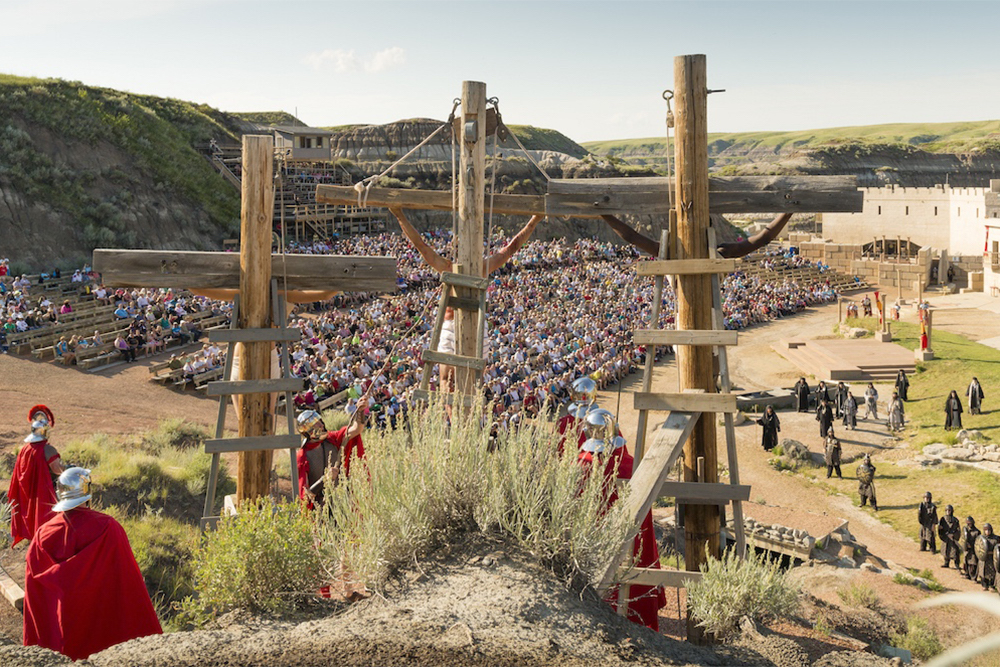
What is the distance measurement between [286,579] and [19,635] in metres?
2.73

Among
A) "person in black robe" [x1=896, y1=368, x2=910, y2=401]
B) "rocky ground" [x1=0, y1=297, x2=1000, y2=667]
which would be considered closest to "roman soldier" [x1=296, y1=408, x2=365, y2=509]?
"rocky ground" [x1=0, y1=297, x2=1000, y2=667]

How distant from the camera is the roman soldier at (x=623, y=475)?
5605 millimetres

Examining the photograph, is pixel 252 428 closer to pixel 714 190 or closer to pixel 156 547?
pixel 156 547

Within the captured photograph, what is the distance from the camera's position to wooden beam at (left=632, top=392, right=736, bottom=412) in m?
5.74

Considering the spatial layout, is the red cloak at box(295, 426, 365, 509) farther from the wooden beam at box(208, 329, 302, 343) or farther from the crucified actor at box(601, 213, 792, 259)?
the crucified actor at box(601, 213, 792, 259)

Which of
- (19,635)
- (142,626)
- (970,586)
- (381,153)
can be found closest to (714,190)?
(142,626)

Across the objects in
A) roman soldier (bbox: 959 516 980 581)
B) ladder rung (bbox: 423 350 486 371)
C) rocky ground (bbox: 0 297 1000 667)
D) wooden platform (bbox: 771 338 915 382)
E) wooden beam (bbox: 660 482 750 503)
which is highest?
ladder rung (bbox: 423 350 486 371)

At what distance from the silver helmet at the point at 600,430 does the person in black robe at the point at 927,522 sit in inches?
421

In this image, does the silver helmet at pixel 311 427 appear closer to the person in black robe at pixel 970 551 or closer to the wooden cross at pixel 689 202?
the wooden cross at pixel 689 202

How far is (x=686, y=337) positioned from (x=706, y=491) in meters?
1.06

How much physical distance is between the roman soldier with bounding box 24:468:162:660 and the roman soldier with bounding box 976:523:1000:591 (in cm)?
1225

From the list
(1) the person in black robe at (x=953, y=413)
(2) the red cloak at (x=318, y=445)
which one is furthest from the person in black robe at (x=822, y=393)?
(2) the red cloak at (x=318, y=445)

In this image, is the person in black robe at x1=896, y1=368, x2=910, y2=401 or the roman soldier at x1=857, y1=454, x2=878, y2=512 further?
the person in black robe at x1=896, y1=368, x2=910, y2=401

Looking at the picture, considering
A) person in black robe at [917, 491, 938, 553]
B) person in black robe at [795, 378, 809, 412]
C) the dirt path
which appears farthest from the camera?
person in black robe at [795, 378, 809, 412]
